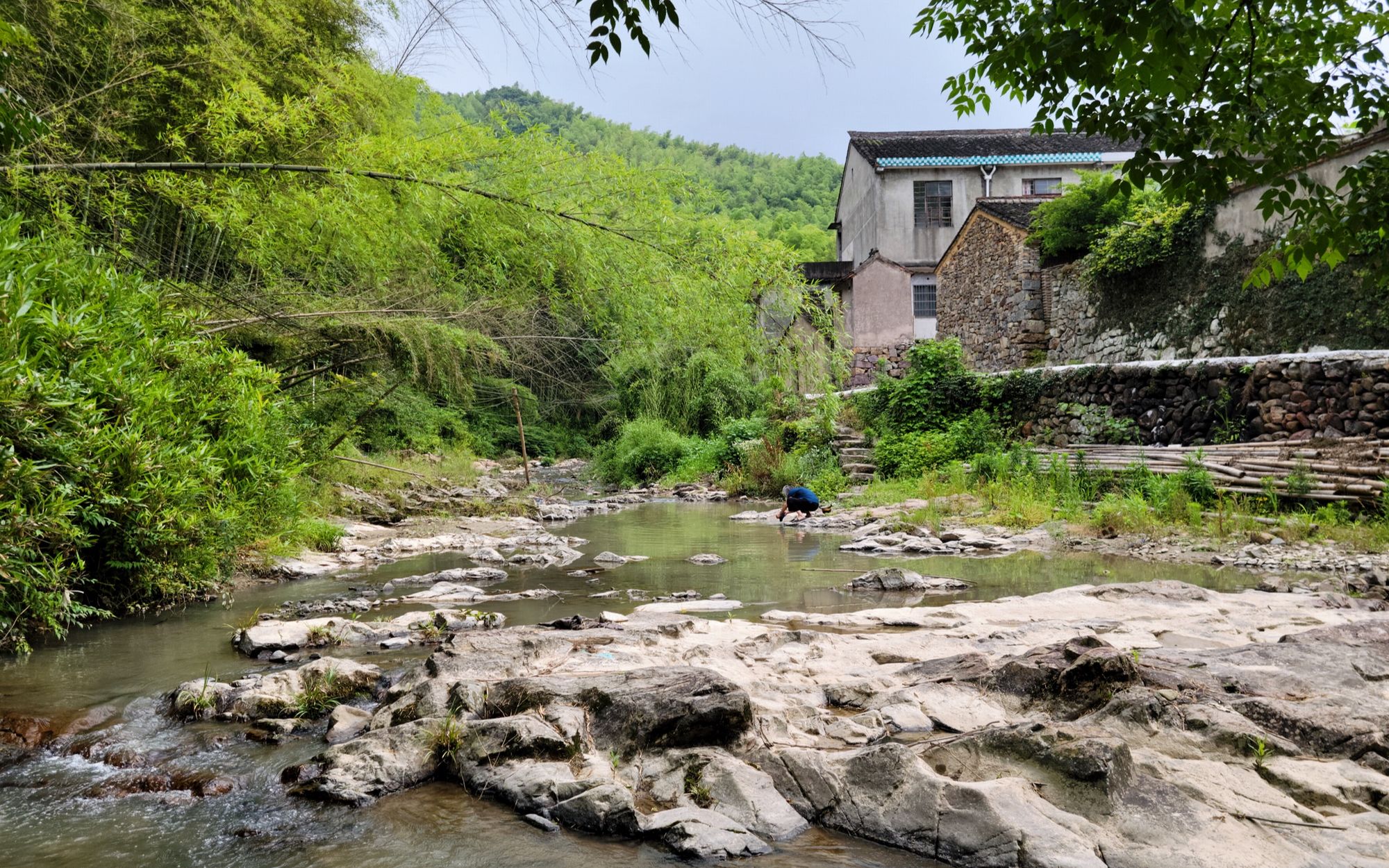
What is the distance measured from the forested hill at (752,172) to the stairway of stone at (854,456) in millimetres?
20231

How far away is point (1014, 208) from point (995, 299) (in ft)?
8.43

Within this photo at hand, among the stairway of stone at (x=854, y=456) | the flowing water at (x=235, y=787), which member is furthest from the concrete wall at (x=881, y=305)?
the flowing water at (x=235, y=787)

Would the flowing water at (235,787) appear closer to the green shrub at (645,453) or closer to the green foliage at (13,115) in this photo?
the green foliage at (13,115)

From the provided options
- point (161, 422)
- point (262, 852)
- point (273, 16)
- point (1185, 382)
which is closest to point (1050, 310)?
point (1185, 382)

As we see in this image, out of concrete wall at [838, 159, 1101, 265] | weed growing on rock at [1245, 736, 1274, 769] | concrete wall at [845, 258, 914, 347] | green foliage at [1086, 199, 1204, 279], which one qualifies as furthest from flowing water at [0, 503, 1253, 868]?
concrete wall at [838, 159, 1101, 265]

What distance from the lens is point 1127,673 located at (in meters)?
3.69

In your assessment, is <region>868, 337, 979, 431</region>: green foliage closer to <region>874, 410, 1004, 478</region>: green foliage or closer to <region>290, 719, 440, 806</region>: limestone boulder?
<region>874, 410, 1004, 478</region>: green foliage

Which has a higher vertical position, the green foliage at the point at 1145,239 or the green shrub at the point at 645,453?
the green foliage at the point at 1145,239

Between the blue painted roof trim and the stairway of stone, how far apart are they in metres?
14.1

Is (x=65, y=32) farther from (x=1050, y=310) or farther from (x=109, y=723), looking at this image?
(x=1050, y=310)

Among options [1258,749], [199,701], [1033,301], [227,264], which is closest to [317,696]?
[199,701]

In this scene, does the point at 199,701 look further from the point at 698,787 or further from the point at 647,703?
the point at 698,787

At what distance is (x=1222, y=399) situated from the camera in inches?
447

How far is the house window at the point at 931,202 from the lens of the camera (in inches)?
1143
